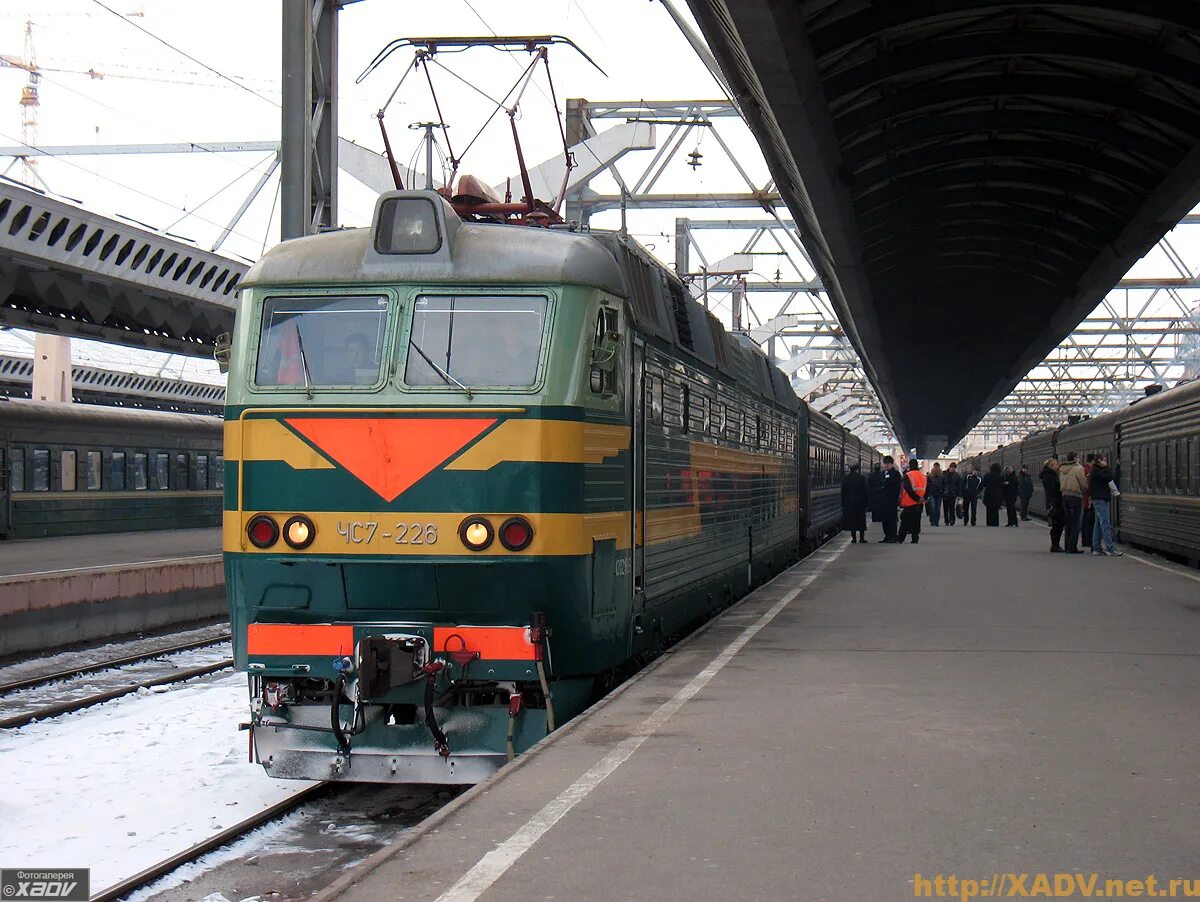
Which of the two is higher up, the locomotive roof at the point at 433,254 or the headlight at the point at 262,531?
the locomotive roof at the point at 433,254

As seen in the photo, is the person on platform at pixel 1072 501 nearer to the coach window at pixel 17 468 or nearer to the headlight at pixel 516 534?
the headlight at pixel 516 534

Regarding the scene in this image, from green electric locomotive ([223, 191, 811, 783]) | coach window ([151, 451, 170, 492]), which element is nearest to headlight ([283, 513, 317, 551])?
green electric locomotive ([223, 191, 811, 783])

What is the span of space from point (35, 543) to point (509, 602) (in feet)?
63.1

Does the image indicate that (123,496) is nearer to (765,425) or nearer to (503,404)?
(765,425)

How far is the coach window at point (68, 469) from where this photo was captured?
26297 millimetres

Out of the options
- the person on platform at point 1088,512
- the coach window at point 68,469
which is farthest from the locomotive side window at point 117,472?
the person on platform at point 1088,512

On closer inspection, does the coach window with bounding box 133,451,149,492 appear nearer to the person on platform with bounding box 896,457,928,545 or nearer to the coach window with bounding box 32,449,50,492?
the coach window with bounding box 32,449,50,492

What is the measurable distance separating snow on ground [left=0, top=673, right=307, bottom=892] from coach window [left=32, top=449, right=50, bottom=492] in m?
14.5

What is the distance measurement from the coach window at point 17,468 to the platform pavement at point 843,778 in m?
17.0

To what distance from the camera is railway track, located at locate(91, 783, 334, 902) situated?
20.8ft

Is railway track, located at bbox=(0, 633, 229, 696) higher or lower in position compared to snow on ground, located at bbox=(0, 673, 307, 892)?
higher

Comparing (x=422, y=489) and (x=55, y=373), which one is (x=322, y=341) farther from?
(x=55, y=373)

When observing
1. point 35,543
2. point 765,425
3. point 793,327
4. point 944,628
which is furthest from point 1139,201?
point 793,327

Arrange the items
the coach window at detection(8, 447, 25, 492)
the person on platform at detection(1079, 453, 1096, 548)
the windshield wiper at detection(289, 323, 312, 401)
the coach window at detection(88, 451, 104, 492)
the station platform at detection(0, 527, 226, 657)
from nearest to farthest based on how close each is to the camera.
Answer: the windshield wiper at detection(289, 323, 312, 401) < the station platform at detection(0, 527, 226, 657) < the person on platform at detection(1079, 453, 1096, 548) < the coach window at detection(8, 447, 25, 492) < the coach window at detection(88, 451, 104, 492)
